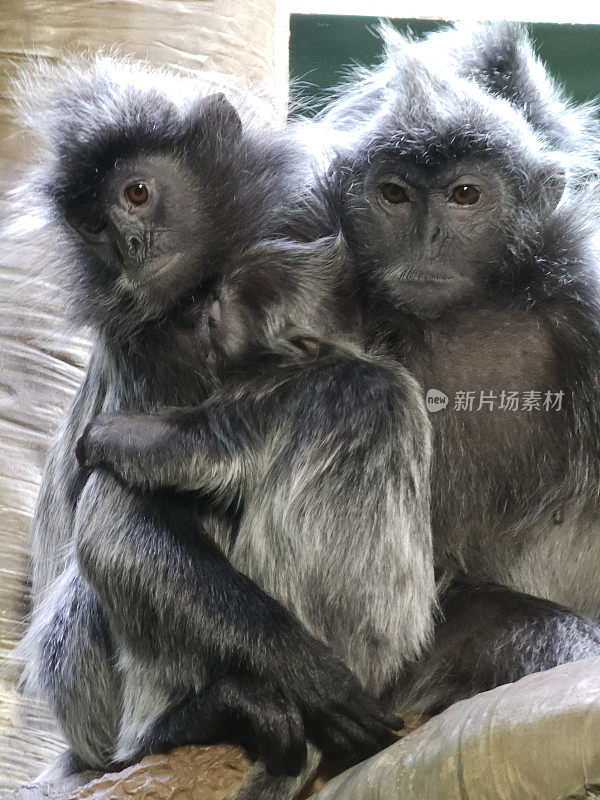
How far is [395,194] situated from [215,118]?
24.5 inches

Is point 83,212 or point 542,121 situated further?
point 542,121

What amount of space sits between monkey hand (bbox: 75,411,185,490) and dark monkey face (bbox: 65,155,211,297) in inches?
15.3

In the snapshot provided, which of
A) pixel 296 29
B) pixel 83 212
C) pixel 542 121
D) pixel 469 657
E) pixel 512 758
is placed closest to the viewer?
pixel 512 758

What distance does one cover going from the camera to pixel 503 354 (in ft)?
9.12

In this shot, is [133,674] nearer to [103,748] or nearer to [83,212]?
[103,748]

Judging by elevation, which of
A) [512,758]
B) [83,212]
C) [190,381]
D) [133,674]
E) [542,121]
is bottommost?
[133,674]

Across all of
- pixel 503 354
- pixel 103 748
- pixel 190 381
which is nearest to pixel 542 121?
pixel 503 354

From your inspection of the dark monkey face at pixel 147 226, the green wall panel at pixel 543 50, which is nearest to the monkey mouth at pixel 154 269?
the dark monkey face at pixel 147 226

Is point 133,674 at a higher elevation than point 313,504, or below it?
below

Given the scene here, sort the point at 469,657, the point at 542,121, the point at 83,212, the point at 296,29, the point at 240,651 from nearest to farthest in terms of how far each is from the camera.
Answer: the point at 240,651 < the point at 469,657 < the point at 83,212 < the point at 542,121 < the point at 296,29

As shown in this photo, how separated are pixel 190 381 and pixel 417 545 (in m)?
0.73

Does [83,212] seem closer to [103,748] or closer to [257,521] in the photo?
[257,521]

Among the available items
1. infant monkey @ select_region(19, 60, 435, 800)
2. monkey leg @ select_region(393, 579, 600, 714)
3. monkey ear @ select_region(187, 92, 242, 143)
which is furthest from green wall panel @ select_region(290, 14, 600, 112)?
monkey leg @ select_region(393, 579, 600, 714)

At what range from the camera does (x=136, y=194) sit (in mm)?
2787
